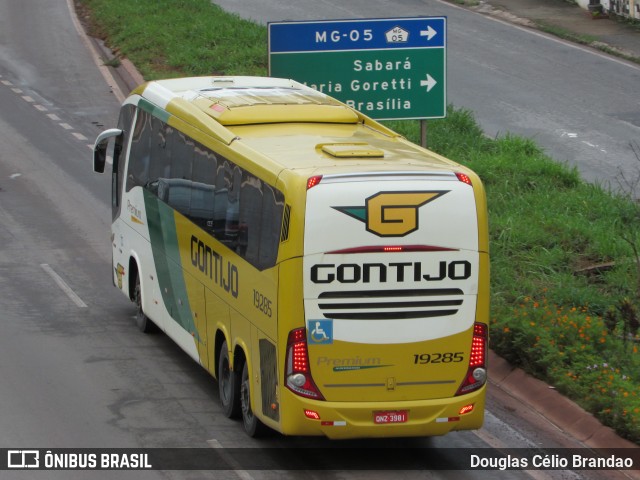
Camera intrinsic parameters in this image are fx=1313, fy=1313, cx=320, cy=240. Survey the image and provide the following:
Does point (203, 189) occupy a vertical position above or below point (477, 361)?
above

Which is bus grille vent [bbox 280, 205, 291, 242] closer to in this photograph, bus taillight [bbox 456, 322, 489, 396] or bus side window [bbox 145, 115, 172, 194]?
bus taillight [bbox 456, 322, 489, 396]

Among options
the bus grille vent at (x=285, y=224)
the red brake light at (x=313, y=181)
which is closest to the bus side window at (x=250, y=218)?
the bus grille vent at (x=285, y=224)

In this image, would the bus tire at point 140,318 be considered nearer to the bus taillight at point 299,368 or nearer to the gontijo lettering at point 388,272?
the bus taillight at point 299,368

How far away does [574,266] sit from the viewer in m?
17.8

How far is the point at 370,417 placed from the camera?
12.0 metres

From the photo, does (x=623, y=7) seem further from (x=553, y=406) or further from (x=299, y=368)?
(x=299, y=368)

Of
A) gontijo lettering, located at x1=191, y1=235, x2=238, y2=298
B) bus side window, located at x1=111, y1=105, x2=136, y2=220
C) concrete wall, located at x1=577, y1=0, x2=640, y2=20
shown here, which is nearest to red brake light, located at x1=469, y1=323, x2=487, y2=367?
gontijo lettering, located at x1=191, y1=235, x2=238, y2=298

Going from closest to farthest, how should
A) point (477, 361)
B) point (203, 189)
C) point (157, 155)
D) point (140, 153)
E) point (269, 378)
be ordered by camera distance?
point (477, 361) → point (269, 378) → point (203, 189) → point (157, 155) → point (140, 153)

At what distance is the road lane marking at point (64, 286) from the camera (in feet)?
59.7

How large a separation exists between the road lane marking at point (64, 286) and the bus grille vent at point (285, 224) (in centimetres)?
687

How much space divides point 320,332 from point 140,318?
600 centimetres

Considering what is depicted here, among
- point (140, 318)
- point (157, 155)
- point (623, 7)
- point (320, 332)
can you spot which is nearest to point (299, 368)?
point (320, 332)

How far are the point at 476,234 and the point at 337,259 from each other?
1.34 meters

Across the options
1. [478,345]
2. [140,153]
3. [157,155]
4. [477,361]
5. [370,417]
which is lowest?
[370,417]
